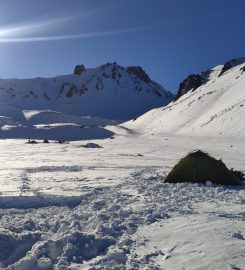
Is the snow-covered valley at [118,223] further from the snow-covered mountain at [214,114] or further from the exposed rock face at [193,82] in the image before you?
the exposed rock face at [193,82]

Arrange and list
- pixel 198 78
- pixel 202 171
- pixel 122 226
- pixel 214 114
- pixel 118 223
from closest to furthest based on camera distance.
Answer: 1. pixel 122 226
2. pixel 118 223
3. pixel 202 171
4. pixel 214 114
5. pixel 198 78

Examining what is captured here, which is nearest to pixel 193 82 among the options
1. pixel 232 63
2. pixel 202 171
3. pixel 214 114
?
pixel 232 63

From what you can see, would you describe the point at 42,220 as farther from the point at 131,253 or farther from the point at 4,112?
the point at 4,112

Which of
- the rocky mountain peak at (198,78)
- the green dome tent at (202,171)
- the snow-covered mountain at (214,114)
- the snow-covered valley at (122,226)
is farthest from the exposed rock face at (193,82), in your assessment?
the snow-covered valley at (122,226)

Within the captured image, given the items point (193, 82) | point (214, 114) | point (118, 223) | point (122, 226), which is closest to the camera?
point (122, 226)

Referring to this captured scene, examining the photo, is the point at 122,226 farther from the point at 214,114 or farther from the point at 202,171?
the point at 214,114

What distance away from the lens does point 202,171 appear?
47.7 feet

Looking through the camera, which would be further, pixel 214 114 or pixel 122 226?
pixel 214 114

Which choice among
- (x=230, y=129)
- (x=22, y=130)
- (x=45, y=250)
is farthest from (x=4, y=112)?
(x=45, y=250)

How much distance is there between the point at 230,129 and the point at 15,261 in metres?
52.3

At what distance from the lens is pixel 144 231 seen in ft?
27.2

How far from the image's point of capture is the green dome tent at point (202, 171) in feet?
46.8

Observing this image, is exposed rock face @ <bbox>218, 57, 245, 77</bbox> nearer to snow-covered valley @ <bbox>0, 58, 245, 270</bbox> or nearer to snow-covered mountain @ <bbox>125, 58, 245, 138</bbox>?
snow-covered mountain @ <bbox>125, 58, 245, 138</bbox>

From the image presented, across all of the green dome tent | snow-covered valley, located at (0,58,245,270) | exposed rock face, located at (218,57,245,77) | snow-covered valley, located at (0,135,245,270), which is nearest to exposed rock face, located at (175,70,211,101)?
exposed rock face, located at (218,57,245,77)
